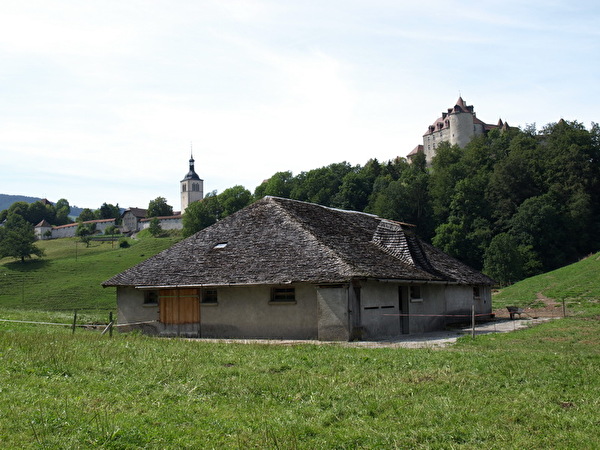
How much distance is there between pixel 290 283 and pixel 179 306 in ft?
18.7

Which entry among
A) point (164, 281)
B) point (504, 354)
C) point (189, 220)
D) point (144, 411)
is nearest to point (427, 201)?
point (189, 220)

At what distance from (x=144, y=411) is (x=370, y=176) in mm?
113576

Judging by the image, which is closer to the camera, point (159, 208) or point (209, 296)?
point (209, 296)

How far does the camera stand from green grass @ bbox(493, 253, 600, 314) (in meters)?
36.1

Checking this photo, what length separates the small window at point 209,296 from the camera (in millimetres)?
24656

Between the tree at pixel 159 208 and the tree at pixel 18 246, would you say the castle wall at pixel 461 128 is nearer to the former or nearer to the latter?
the tree at pixel 159 208

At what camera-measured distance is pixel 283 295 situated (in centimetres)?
2336

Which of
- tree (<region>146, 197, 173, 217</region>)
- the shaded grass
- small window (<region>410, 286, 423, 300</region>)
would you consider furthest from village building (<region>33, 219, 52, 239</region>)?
the shaded grass

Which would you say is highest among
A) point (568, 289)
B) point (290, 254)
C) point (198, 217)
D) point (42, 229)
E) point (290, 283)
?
point (198, 217)

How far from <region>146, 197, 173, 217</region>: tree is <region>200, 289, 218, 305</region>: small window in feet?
487

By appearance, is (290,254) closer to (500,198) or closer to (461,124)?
(500,198)

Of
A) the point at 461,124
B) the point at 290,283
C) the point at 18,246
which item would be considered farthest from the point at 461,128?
the point at 290,283

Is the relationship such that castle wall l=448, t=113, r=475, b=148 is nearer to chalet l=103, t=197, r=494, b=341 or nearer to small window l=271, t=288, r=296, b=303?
chalet l=103, t=197, r=494, b=341

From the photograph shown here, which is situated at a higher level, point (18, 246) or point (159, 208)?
point (159, 208)
